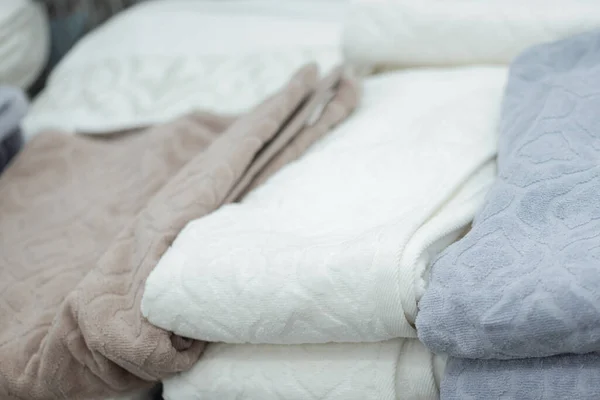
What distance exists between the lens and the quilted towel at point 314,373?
0.65 meters

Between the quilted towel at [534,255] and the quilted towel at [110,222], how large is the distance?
0.89ft

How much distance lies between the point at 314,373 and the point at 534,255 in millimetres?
218

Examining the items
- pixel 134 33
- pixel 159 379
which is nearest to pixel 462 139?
pixel 159 379

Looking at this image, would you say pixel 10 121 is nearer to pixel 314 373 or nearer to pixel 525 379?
pixel 314 373

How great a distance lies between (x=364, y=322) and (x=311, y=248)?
3.2 inches

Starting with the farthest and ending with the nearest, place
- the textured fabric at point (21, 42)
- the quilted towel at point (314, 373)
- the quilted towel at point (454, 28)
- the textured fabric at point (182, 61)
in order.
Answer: the textured fabric at point (21, 42) → the textured fabric at point (182, 61) → the quilted towel at point (454, 28) → the quilted towel at point (314, 373)

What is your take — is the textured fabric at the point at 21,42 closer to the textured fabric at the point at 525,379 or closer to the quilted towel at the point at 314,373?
the quilted towel at the point at 314,373

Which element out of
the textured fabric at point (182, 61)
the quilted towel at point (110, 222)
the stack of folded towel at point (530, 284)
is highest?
the stack of folded towel at point (530, 284)

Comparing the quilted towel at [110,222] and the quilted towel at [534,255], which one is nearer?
the quilted towel at [534,255]

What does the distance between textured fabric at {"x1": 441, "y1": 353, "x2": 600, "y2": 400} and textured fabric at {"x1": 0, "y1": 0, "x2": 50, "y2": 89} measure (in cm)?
117

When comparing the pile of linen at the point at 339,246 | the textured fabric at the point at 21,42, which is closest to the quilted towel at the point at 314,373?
the pile of linen at the point at 339,246

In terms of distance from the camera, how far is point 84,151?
1.10m

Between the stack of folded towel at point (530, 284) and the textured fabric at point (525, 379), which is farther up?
the stack of folded towel at point (530, 284)

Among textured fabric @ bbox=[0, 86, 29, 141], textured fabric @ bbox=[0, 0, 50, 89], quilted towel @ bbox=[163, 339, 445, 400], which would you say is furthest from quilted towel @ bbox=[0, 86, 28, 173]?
quilted towel @ bbox=[163, 339, 445, 400]
